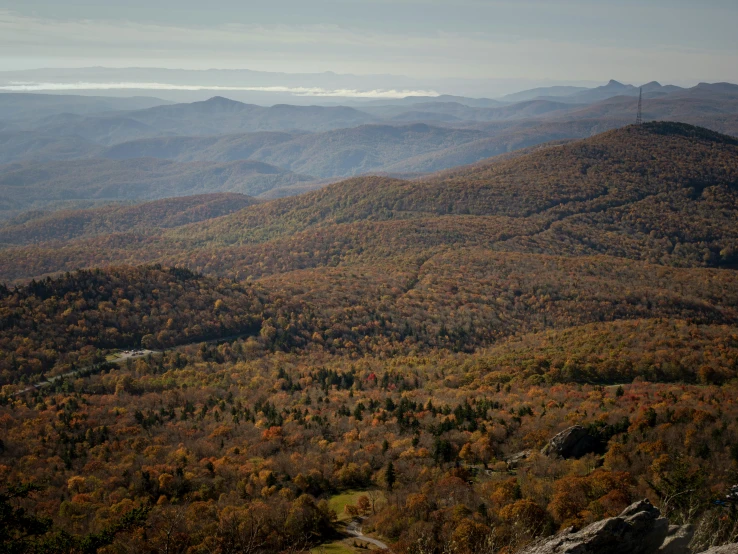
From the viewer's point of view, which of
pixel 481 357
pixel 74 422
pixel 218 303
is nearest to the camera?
pixel 74 422

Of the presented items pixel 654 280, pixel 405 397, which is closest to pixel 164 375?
pixel 405 397

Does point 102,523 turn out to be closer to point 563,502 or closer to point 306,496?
point 306,496

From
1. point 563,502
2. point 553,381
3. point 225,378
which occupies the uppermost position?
point 563,502

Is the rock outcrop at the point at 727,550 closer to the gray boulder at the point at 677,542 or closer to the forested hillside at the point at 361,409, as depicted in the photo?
the gray boulder at the point at 677,542

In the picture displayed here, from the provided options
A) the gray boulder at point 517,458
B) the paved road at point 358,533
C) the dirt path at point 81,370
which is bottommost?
the dirt path at point 81,370

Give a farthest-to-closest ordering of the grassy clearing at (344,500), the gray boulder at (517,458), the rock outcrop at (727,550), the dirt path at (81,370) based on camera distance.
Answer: the dirt path at (81,370), the gray boulder at (517,458), the grassy clearing at (344,500), the rock outcrop at (727,550)

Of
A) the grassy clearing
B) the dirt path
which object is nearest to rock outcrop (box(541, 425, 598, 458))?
the grassy clearing

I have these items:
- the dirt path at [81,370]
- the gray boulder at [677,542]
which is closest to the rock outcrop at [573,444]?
the gray boulder at [677,542]

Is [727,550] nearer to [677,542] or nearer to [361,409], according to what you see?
[677,542]
